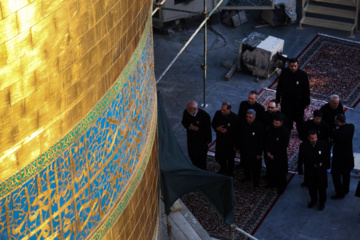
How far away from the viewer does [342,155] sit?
35.5 feet

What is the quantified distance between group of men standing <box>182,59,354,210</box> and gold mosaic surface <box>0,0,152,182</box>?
5.61m

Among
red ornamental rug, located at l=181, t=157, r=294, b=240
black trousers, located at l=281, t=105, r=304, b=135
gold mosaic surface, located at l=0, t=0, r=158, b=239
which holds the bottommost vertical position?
red ornamental rug, located at l=181, t=157, r=294, b=240

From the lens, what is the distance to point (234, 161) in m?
11.6

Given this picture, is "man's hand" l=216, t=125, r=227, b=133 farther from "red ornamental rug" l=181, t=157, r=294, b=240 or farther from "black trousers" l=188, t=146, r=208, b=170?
"red ornamental rug" l=181, t=157, r=294, b=240

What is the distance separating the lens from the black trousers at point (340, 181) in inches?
430

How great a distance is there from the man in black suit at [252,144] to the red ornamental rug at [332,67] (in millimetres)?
2868

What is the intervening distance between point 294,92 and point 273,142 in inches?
61.3

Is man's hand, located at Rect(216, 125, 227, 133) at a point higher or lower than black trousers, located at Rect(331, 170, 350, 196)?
higher

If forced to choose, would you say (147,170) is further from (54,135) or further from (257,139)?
(257,139)

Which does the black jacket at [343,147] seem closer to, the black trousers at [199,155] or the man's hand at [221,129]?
the man's hand at [221,129]

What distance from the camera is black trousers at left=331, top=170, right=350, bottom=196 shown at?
35.8ft

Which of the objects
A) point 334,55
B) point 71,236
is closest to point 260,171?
point 334,55

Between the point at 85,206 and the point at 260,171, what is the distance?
6191 mm

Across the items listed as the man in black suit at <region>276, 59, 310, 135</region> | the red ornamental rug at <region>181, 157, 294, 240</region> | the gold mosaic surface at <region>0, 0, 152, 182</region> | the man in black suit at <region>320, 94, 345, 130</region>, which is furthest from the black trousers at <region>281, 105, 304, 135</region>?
the gold mosaic surface at <region>0, 0, 152, 182</region>
